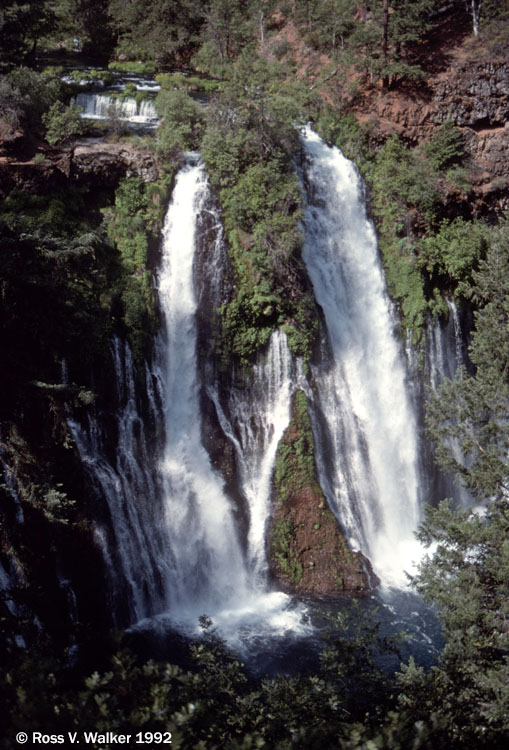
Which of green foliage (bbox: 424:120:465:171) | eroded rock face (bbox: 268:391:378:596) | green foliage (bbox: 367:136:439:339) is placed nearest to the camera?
eroded rock face (bbox: 268:391:378:596)

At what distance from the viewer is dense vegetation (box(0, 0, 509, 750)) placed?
9.14m

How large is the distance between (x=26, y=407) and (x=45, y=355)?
1893 millimetres

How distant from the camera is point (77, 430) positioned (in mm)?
17562

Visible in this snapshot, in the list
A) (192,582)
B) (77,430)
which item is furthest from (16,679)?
(192,582)

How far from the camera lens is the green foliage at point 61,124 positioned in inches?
930

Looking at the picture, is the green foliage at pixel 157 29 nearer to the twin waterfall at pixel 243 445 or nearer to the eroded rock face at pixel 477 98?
the eroded rock face at pixel 477 98

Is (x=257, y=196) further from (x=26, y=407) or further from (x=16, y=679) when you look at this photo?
(x=16, y=679)

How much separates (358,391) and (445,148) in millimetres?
13755

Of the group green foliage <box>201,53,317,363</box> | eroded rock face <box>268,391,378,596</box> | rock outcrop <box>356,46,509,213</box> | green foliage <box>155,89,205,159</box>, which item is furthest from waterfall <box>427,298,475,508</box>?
green foliage <box>155,89,205,159</box>

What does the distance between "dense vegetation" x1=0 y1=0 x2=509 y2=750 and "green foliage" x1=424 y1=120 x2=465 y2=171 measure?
0.36ft

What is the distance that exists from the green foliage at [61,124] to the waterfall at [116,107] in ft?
9.74

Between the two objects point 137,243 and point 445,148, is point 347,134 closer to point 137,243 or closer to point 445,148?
point 445,148

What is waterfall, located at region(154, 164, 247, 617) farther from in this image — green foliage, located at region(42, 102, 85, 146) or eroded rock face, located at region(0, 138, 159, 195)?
green foliage, located at region(42, 102, 85, 146)

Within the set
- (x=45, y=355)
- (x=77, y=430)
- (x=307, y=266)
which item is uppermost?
(x=307, y=266)
